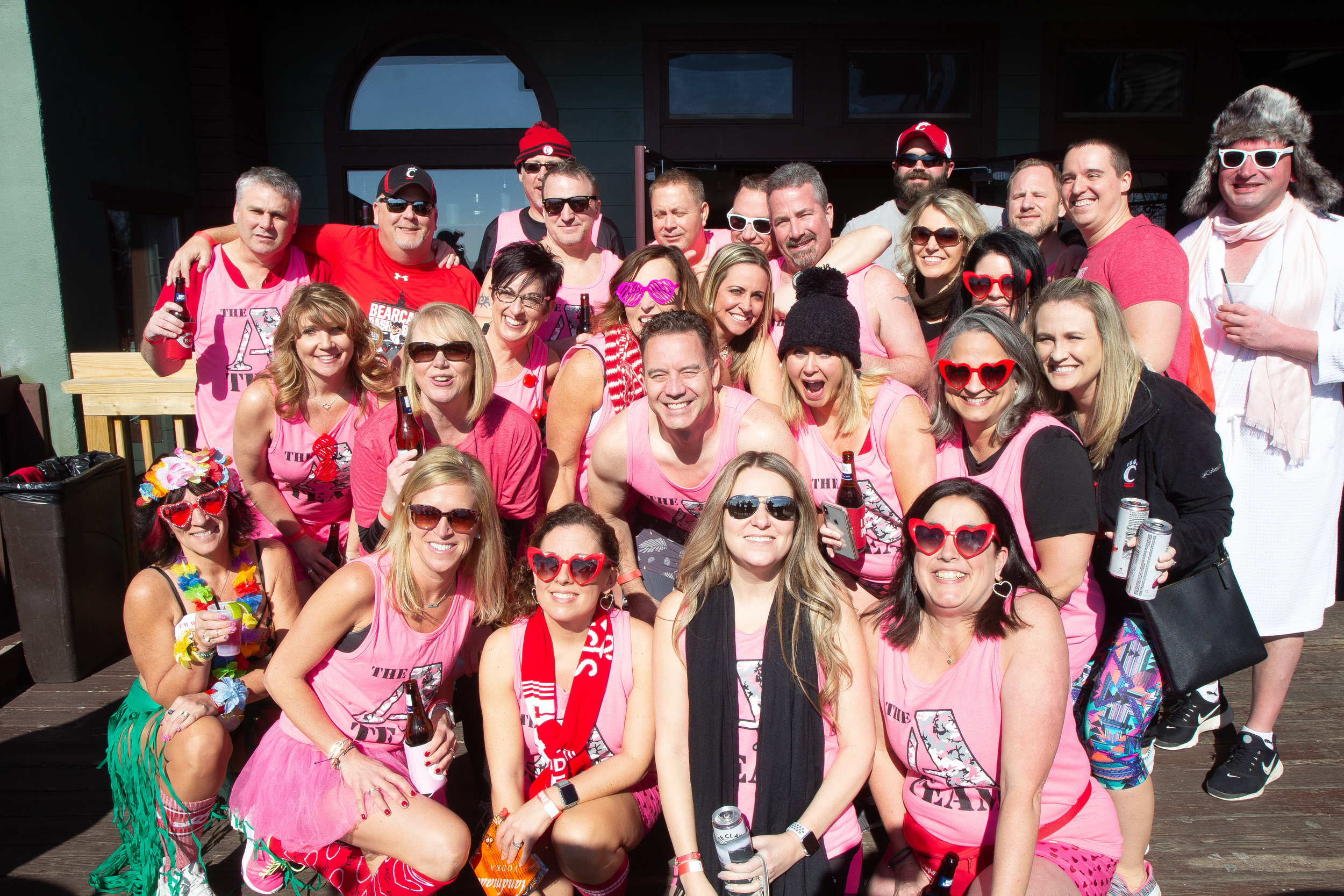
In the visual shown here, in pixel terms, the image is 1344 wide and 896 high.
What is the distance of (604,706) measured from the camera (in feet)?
9.29

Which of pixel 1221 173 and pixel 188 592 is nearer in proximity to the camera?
pixel 188 592

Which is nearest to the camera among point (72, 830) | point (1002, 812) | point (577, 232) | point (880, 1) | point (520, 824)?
point (1002, 812)

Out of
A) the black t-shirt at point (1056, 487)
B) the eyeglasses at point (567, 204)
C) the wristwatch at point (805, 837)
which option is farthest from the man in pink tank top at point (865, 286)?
the wristwatch at point (805, 837)

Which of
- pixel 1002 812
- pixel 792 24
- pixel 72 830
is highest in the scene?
pixel 792 24

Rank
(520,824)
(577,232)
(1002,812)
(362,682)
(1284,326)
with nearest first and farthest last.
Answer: (1002,812) < (520,824) < (362,682) < (1284,326) < (577,232)

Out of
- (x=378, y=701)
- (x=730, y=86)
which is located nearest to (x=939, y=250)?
(x=378, y=701)

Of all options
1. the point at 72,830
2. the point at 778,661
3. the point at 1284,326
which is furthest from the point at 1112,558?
the point at 72,830

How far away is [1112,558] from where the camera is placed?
2.73 m

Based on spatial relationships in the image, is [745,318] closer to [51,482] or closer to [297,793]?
[297,793]

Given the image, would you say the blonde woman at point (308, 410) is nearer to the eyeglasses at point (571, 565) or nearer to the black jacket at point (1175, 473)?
the eyeglasses at point (571, 565)

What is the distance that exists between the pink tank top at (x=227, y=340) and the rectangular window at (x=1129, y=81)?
674cm

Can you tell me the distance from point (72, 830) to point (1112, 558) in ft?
13.1

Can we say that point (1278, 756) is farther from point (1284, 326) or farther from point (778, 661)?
point (778, 661)

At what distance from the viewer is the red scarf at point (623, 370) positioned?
339 cm
